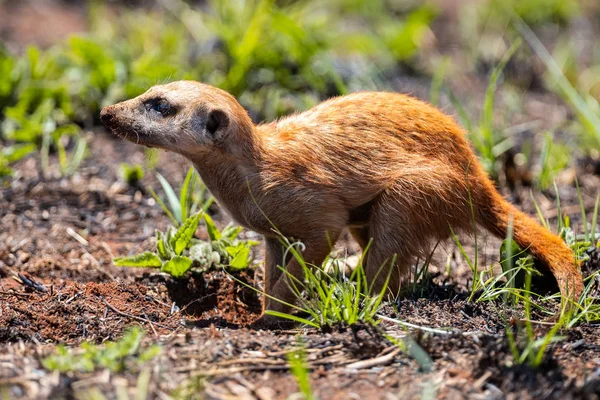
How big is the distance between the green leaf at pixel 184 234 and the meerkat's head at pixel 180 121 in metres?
0.44

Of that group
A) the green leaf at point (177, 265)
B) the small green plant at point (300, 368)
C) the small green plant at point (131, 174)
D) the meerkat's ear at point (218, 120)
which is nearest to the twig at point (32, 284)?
the green leaf at point (177, 265)

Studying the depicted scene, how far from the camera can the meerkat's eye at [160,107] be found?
451 centimetres

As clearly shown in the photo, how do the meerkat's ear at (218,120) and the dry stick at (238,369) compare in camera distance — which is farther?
the meerkat's ear at (218,120)

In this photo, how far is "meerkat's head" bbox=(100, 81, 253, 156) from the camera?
14.6 feet

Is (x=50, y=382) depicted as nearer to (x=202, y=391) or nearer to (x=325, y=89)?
(x=202, y=391)

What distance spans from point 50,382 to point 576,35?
8.71 meters

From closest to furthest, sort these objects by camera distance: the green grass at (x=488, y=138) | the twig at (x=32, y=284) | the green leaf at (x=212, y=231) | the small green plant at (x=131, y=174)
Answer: the twig at (x=32, y=284), the green leaf at (x=212, y=231), the green grass at (x=488, y=138), the small green plant at (x=131, y=174)

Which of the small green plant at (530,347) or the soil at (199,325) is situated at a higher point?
the small green plant at (530,347)

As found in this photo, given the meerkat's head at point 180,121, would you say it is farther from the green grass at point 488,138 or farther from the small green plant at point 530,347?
the green grass at point 488,138

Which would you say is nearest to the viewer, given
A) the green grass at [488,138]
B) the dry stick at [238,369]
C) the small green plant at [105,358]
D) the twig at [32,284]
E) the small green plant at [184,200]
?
the small green plant at [105,358]

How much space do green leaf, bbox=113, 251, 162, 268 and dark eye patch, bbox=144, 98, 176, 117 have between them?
812 millimetres

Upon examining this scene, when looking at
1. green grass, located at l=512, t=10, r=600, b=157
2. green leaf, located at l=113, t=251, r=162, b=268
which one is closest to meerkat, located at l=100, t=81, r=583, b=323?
green leaf, located at l=113, t=251, r=162, b=268

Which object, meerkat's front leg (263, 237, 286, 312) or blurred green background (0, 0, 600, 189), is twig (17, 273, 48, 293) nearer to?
meerkat's front leg (263, 237, 286, 312)

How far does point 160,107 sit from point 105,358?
1.71 metres
